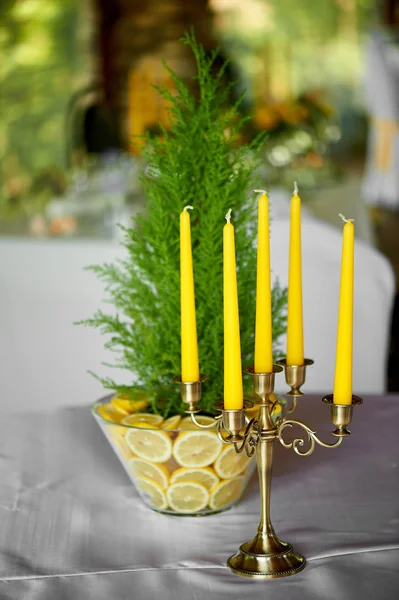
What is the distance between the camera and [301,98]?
13.9 feet

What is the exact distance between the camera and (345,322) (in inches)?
26.9

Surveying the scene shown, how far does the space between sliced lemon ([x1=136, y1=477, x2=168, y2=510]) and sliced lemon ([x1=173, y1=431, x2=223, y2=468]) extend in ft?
0.15

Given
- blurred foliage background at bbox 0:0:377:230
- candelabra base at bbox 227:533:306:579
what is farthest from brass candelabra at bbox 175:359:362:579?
blurred foliage background at bbox 0:0:377:230

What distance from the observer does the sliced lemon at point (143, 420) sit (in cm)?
86

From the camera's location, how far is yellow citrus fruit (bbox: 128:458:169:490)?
0.86 metres

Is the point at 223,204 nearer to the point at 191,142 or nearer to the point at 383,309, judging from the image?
the point at 191,142

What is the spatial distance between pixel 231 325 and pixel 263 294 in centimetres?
5

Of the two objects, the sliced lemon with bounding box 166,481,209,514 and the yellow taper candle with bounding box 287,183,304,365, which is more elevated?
the yellow taper candle with bounding box 287,183,304,365

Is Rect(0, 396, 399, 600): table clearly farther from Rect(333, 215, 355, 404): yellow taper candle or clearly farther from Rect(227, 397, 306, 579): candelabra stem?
Rect(333, 215, 355, 404): yellow taper candle

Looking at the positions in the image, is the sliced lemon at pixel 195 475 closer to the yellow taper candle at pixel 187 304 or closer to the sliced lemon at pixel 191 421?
the sliced lemon at pixel 191 421

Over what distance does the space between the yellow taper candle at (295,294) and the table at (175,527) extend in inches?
6.9

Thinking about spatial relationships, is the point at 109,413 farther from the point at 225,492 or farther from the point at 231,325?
the point at 231,325

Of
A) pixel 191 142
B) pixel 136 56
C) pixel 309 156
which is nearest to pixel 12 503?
pixel 191 142

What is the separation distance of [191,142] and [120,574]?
420 millimetres
